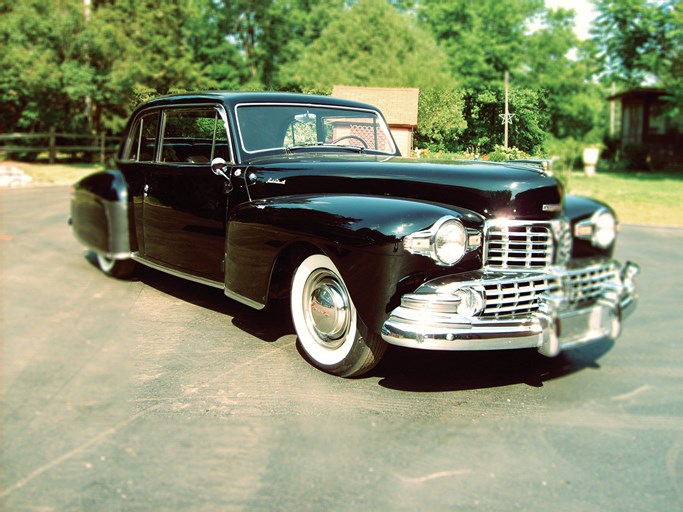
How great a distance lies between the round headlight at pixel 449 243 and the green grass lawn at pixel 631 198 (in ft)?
1.34

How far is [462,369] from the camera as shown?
101 inches

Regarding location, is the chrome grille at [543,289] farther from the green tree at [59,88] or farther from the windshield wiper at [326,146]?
the green tree at [59,88]

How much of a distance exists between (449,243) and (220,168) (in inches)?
41.2

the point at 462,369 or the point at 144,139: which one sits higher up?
the point at 144,139

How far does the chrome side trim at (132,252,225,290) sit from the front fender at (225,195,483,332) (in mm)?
67

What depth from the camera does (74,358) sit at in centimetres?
171

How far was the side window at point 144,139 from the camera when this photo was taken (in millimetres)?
2260

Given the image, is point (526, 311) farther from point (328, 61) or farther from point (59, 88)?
point (59, 88)

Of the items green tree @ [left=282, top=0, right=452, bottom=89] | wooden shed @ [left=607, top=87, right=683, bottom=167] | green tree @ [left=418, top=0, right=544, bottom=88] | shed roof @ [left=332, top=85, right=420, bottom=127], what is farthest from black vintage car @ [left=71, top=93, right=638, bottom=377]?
wooden shed @ [left=607, top=87, right=683, bottom=167]

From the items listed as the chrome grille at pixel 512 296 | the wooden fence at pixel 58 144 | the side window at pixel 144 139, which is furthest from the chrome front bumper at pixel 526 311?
the wooden fence at pixel 58 144

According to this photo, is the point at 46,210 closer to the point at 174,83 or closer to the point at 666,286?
the point at 174,83

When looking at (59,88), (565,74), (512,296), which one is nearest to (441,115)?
(512,296)

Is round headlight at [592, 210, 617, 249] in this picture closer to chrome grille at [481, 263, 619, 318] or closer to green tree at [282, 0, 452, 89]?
chrome grille at [481, 263, 619, 318]

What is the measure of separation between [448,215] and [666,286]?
143 centimetres
